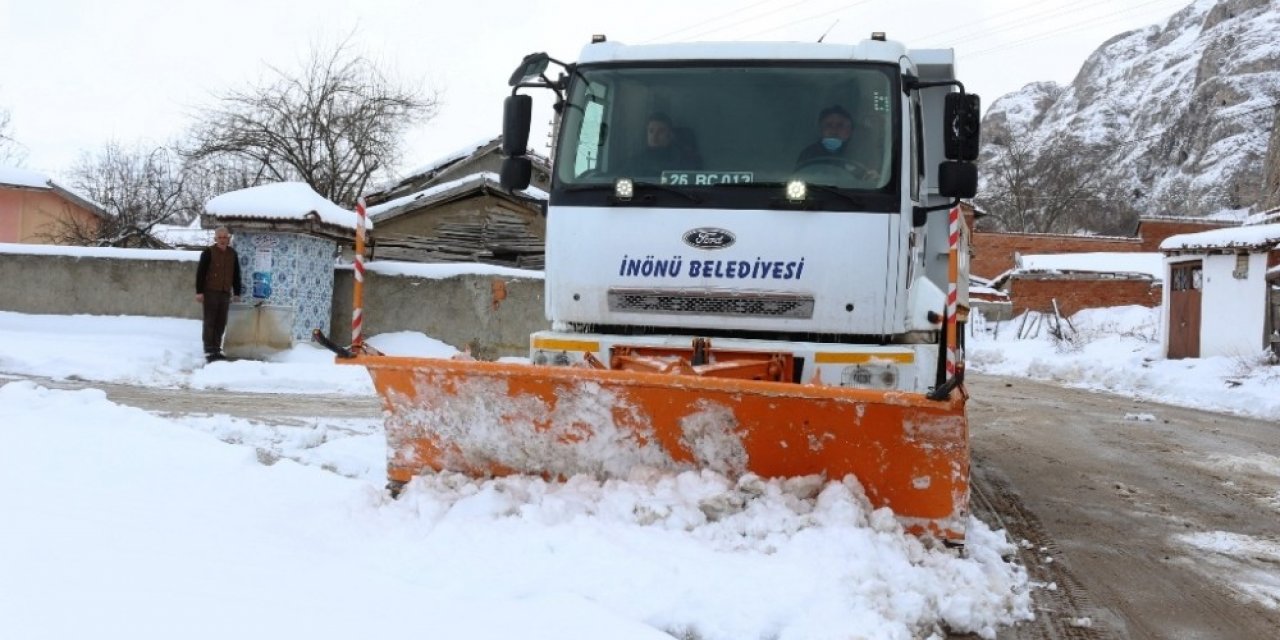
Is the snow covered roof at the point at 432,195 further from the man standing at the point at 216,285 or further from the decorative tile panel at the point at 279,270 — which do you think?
the man standing at the point at 216,285

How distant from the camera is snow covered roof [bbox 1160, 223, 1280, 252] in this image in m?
17.6

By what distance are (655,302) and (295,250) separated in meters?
8.65

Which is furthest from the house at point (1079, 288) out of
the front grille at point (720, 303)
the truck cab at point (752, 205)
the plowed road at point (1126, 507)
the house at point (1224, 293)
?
the front grille at point (720, 303)

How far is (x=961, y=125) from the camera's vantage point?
16.4 feet

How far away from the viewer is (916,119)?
541 cm

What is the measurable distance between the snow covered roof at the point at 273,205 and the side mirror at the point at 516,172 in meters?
7.32

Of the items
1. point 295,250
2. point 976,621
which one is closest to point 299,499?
point 976,621

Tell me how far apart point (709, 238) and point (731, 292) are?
29 centimetres

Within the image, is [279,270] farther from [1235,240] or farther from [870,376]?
[1235,240]

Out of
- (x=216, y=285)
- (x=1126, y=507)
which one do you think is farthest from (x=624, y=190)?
(x=216, y=285)

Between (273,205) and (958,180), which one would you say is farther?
(273,205)

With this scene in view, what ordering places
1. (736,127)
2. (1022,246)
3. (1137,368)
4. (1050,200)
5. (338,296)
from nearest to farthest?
(736,127)
(338,296)
(1137,368)
(1022,246)
(1050,200)

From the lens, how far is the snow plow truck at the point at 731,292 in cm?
425

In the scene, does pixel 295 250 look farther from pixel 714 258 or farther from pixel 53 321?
pixel 714 258
